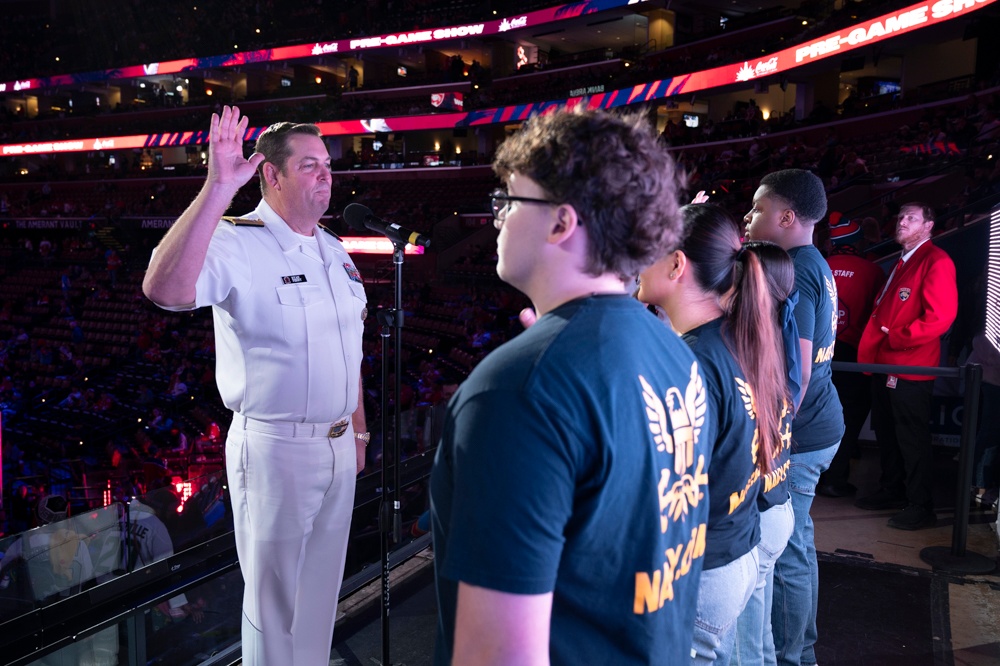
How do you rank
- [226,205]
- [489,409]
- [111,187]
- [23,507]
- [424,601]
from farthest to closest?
[111,187], [23,507], [424,601], [226,205], [489,409]

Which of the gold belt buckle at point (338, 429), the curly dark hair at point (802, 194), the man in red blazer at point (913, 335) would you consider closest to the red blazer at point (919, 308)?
the man in red blazer at point (913, 335)

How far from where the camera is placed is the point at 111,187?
31.2 m

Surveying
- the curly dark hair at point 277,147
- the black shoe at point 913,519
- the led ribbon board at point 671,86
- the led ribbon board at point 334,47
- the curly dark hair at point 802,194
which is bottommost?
the black shoe at point 913,519

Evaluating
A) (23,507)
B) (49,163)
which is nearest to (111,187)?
(49,163)

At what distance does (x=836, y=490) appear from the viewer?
192 inches

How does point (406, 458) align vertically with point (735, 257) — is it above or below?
below

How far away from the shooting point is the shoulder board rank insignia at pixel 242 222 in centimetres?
212

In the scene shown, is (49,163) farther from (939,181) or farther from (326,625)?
(326,625)

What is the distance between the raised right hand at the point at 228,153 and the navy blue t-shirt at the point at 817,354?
181 cm

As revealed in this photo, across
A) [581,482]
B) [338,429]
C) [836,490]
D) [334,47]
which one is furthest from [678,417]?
[334,47]

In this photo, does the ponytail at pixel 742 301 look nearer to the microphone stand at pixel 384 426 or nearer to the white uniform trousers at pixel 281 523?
the microphone stand at pixel 384 426

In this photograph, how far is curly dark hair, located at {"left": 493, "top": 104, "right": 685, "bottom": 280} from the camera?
96 centimetres

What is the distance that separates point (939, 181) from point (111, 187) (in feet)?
102

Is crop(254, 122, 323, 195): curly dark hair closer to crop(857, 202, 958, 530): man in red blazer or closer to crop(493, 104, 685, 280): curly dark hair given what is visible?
crop(493, 104, 685, 280): curly dark hair
